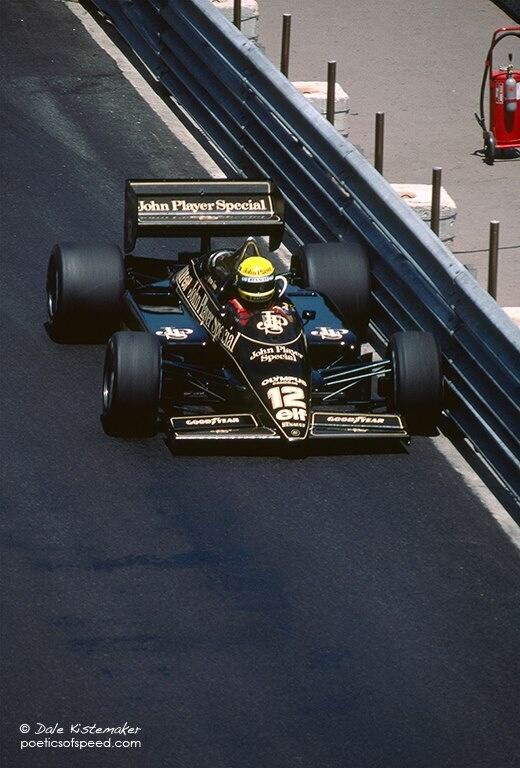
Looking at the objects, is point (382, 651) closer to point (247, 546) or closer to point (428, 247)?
point (247, 546)

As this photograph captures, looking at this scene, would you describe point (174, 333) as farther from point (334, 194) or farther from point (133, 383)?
point (334, 194)

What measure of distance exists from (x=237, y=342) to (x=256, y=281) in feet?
1.55

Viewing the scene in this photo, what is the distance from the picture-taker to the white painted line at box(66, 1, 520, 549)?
13.7 metres

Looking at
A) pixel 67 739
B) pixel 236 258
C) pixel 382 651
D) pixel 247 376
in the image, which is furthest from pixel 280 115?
pixel 67 739

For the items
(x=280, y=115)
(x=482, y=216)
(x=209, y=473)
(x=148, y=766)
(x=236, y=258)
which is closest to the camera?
(x=148, y=766)

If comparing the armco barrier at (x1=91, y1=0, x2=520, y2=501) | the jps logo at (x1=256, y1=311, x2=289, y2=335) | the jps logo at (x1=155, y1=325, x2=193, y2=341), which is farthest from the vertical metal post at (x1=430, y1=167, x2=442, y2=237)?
the jps logo at (x1=155, y1=325, x2=193, y2=341)

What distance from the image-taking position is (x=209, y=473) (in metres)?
14.0

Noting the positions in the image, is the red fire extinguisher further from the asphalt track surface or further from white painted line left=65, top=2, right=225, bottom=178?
the asphalt track surface

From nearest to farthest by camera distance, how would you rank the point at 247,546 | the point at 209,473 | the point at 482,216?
the point at 247,546 → the point at 209,473 → the point at 482,216

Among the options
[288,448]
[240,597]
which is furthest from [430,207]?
[240,597]

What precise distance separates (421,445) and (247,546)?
6.71ft

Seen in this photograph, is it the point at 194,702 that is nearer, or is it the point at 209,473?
the point at 194,702

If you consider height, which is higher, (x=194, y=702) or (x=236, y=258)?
(x=236, y=258)

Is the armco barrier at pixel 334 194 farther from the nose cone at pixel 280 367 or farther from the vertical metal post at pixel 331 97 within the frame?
the nose cone at pixel 280 367
